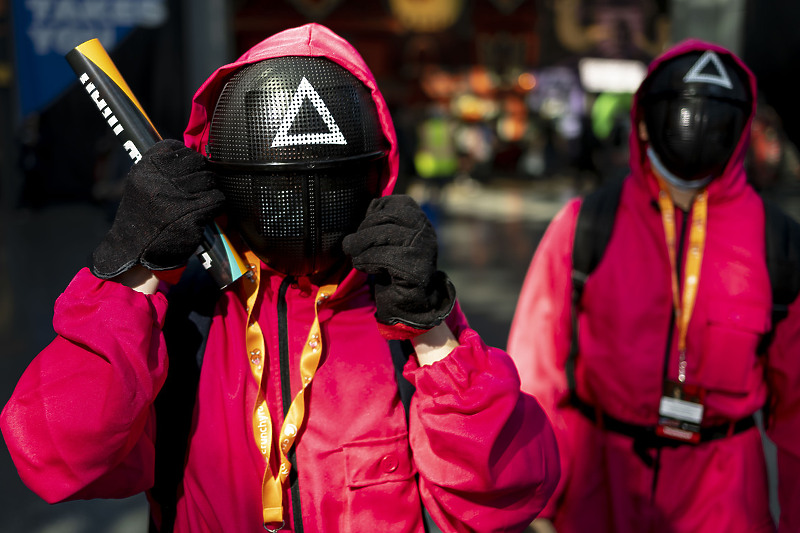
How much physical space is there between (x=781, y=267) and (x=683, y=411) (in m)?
0.49

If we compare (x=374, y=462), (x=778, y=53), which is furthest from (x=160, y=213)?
(x=778, y=53)

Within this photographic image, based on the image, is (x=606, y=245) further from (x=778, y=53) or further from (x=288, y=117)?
(x=778, y=53)

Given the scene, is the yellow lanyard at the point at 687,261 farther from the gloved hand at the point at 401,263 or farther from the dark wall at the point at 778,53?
the dark wall at the point at 778,53

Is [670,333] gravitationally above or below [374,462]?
below

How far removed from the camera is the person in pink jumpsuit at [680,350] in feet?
6.62

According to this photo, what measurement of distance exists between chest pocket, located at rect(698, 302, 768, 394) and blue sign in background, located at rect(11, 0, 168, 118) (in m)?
7.44

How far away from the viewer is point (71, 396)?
1087mm

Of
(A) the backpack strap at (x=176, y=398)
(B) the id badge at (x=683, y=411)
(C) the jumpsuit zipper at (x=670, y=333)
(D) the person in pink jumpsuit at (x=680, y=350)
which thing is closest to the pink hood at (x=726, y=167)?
(D) the person in pink jumpsuit at (x=680, y=350)

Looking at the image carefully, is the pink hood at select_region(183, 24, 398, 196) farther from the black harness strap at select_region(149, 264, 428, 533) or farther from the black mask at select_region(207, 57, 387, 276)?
the black harness strap at select_region(149, 264, 428, 533)

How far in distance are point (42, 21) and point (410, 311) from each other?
8279mm

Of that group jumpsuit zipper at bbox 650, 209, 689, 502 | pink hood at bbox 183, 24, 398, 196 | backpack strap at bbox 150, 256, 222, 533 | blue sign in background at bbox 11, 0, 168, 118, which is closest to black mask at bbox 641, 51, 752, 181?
jumpsuit zipper at bbox 650, 209, 689, 502

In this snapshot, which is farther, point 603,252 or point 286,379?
point 603,252

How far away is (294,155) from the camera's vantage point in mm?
1166

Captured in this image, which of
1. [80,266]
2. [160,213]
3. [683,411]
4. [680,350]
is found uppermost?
[160,213]
